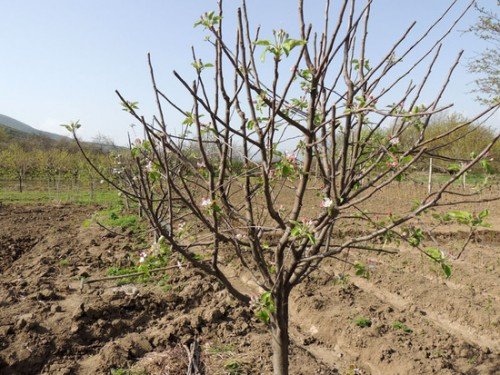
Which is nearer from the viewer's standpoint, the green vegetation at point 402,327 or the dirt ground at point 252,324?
the dirt ground at point 252,324

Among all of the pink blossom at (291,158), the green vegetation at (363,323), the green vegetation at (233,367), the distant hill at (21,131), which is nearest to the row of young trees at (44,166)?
the green vegetation at (363,323)

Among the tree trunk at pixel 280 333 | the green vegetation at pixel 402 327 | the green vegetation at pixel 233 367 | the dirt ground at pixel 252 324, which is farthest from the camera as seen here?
the green vegetation at pixel 402 327

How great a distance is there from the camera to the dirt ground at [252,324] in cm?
399

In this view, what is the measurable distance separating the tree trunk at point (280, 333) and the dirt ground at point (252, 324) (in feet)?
2.03

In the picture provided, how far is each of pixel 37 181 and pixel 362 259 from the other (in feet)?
97.4

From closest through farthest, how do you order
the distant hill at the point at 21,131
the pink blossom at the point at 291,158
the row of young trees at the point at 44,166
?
1. the pink blossom at the point at 291,158
2. the row of young trees at the point at 44,166
3. the distant hill at the point at 21,131

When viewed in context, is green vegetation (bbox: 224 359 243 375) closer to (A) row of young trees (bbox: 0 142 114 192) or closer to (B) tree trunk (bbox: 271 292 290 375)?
(B) tree trunk (bbox: 271 292 290 375)

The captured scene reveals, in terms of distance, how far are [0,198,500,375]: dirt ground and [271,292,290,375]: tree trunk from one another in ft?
2.03

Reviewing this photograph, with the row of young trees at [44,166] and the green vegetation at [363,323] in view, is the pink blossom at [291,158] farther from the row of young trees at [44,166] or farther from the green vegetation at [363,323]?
the row of young trees at [44,166]

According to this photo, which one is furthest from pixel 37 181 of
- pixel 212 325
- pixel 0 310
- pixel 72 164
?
pixel 212 325

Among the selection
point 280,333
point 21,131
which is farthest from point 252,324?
point 21,131

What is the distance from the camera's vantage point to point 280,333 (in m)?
2.61

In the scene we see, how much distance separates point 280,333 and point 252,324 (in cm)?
216

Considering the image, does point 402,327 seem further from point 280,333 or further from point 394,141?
point 394,141
